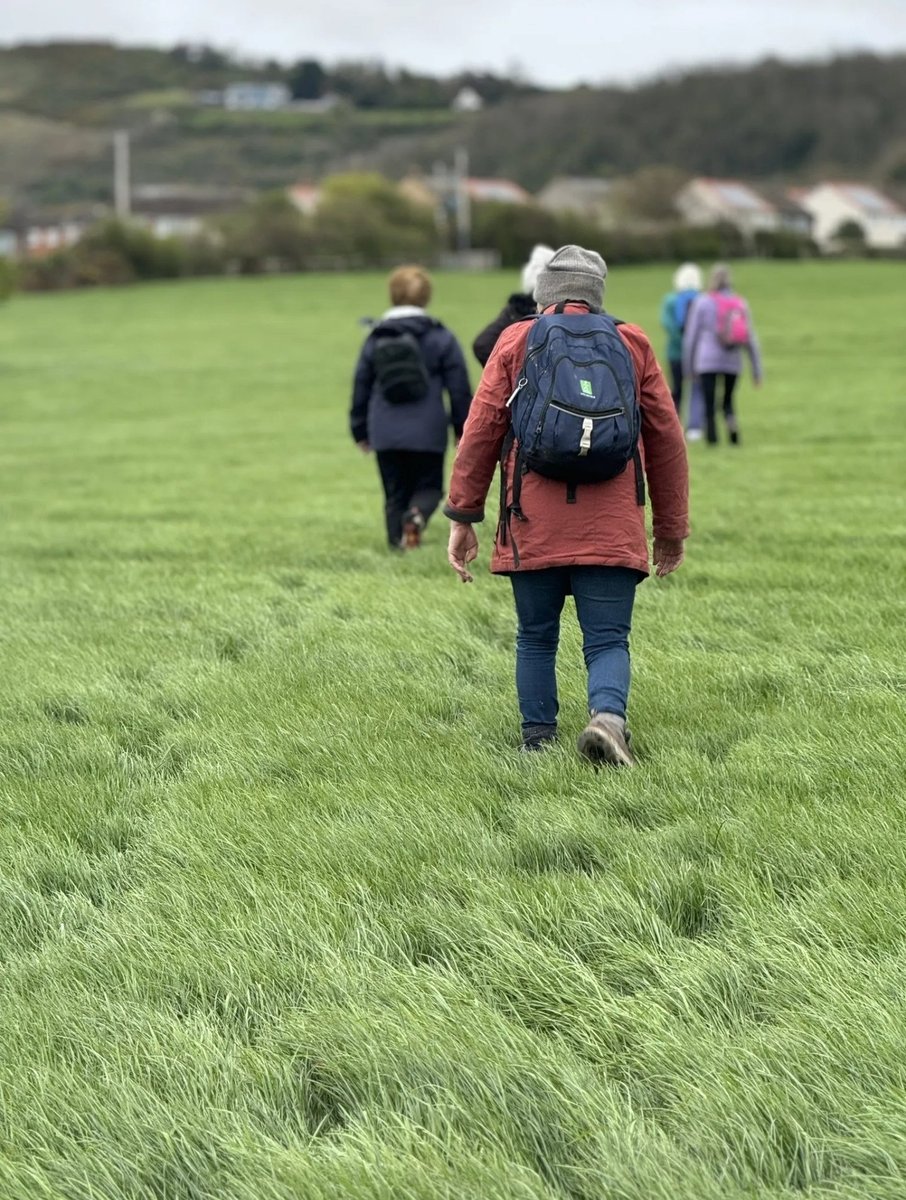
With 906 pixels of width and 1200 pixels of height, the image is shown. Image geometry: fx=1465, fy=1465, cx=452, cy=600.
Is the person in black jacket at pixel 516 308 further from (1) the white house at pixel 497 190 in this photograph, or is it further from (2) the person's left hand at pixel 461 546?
(1) the white house at pixel 497 190

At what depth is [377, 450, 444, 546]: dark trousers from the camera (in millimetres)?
9930

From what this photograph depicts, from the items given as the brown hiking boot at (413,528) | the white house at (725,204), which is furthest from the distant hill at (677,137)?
the brown hiking boot at (413,528)

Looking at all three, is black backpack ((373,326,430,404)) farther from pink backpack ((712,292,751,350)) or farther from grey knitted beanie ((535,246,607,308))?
pink backpack ((712,292,751,350))

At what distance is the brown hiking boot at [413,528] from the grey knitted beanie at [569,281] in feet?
16.3

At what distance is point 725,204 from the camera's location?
445 feet

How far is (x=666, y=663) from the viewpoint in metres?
6.41

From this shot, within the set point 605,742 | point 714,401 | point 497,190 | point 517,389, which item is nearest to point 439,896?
point 605,742

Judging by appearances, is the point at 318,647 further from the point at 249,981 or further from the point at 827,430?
the point at 827,430

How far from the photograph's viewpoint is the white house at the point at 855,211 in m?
142

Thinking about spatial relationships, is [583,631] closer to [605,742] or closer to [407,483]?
[605,742]

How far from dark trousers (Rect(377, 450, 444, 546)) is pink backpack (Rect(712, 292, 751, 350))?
21.2ft

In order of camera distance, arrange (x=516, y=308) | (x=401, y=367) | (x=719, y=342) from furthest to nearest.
→ (x=719, y=342), (x=401, y=367), (x=516, y=308)

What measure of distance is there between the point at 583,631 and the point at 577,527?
44cm

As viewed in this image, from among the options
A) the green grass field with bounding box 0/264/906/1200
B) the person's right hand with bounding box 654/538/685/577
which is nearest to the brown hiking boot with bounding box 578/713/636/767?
the green grass field with bounding box 0/264/906/1200
